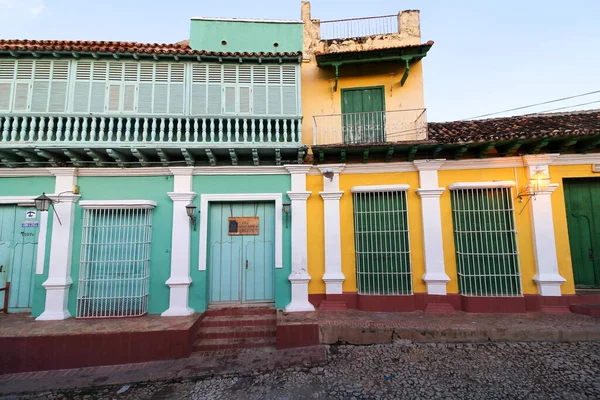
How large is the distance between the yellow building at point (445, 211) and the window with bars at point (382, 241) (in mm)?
23

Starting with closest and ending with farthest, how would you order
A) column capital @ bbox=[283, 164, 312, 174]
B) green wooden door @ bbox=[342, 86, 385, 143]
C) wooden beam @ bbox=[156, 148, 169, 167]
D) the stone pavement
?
1. the stone pavement
2. wooden beam @ bbox=[156, 148, 169, 167]
3. column capital @ bbox=[283, 164, 312, 174]
4. green wooden door @ bbox=[342, 86, 385, 143]

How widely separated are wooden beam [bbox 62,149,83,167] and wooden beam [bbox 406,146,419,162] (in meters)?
7.56

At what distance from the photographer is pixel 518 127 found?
21.6ft

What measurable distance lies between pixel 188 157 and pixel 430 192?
5646 millimetres

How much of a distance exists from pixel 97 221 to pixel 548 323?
9.68 m

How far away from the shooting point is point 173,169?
6273 millimetres

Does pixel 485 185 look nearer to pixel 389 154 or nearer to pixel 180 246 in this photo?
pixel 389 154

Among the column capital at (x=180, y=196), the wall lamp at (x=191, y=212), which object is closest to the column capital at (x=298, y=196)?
the wall lamp at (x=191, y=212)

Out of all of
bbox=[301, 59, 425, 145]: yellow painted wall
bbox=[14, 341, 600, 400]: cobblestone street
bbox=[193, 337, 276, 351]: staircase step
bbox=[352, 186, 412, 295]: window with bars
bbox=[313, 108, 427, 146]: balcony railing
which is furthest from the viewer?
bbox=[301, 59, 425, 145]: yellow painted wall

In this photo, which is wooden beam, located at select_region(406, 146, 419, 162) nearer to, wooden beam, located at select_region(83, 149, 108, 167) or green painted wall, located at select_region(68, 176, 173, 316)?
green painted wall, located at select_region(68, 176, 173, 316)

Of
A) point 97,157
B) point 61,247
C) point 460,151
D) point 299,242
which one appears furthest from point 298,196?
point 61,247

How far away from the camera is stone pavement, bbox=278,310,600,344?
16.0ft

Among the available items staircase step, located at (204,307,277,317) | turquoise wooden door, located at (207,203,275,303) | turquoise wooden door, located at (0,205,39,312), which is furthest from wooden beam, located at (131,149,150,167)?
staircase step, located at (204,307,277,317)

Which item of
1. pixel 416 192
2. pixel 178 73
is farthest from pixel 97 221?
pixel 416 192
